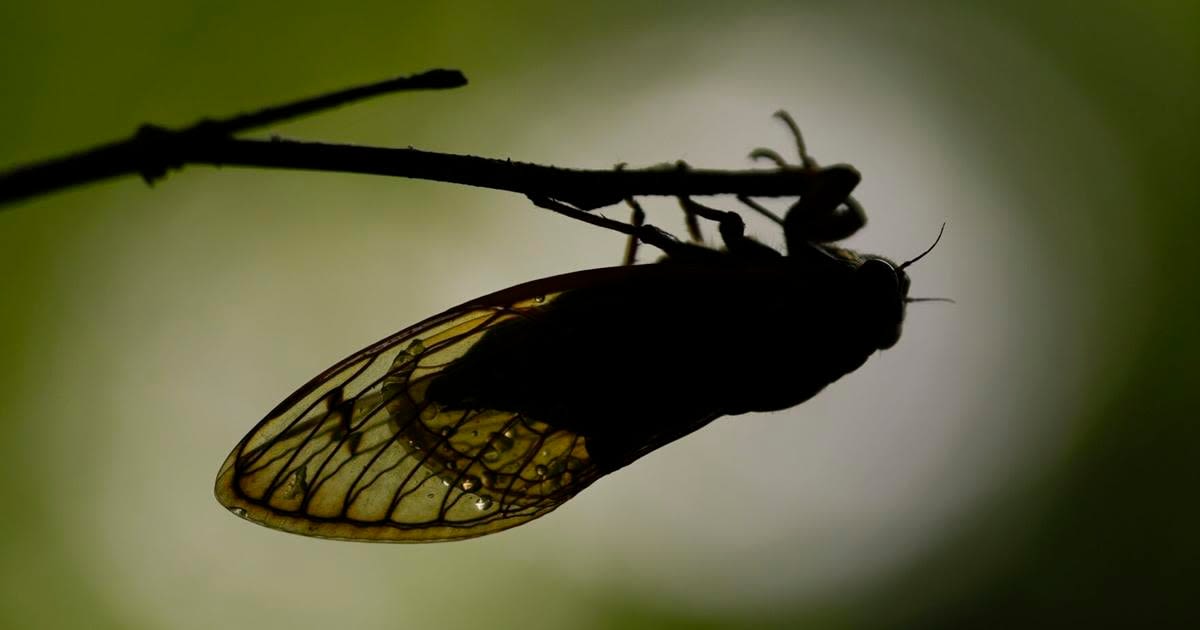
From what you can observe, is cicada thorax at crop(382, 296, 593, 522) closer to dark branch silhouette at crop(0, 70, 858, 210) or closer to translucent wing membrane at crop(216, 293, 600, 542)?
translucent wing membrane at crop(216, 293, 600, 542)

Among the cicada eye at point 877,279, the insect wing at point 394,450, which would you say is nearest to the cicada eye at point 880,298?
the cicada eye at point 877,279

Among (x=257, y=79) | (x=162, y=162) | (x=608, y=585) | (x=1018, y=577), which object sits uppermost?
(x=257, y=79)

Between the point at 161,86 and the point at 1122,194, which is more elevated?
the point at 161,86

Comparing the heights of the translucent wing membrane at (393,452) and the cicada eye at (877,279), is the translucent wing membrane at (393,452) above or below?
below

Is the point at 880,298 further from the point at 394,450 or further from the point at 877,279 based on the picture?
the point at 394,450

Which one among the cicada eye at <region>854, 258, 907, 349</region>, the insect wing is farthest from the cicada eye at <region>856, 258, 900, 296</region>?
the insect wing

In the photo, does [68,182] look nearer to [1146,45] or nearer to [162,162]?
[162,162]

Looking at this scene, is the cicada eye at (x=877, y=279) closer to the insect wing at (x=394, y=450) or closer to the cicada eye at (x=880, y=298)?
the cicada eye at (x=880, y=298)

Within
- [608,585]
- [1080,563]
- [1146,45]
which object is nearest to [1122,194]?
[1146,45]
